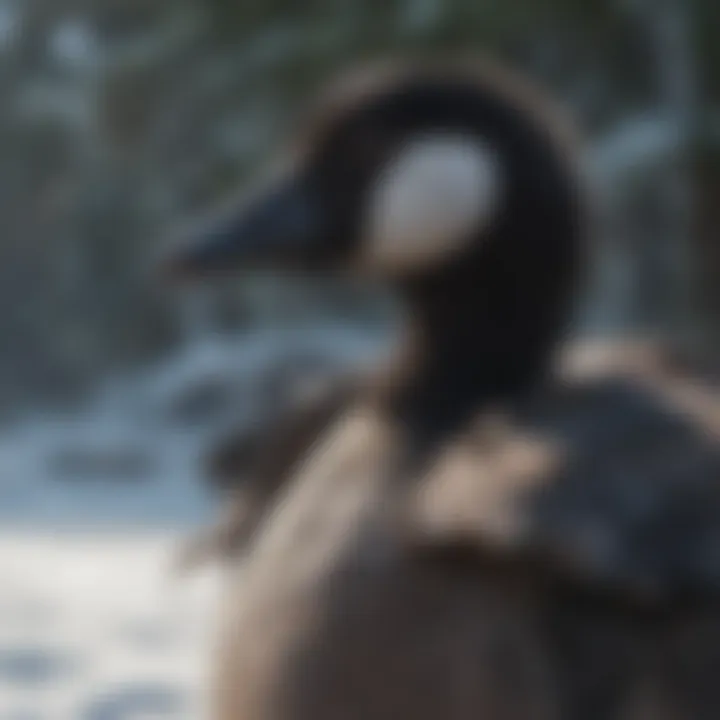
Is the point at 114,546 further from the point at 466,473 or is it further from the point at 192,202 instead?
the point at 466,473

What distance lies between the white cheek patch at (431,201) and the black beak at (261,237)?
0.26 ft

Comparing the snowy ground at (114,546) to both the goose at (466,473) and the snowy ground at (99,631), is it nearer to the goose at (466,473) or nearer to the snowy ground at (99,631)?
the snowy ground at (99,631)

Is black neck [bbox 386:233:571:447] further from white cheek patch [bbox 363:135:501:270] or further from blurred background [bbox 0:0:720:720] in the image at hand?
blurred background [bbox 0:0:720:720]

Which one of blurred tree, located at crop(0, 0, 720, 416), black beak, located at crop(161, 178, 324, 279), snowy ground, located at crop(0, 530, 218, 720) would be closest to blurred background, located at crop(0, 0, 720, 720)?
blurred tree, located at crop(0, 0, 720, 416)

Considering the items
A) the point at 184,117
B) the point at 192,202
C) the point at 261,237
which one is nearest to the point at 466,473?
the point at 261,237

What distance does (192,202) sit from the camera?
8.16 meters

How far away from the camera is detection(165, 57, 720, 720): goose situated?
2053 mm

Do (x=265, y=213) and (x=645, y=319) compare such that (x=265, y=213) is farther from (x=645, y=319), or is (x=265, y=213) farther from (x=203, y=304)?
(x=203, y=304)

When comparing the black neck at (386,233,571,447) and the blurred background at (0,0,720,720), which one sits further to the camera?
the blurred background at (0,0,720,720)

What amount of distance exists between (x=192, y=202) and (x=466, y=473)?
A: 6021 millimetres

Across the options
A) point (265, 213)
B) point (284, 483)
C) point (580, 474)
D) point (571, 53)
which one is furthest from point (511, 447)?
point (571, 53)

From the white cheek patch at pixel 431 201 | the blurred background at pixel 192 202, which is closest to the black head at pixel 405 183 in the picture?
the white cheek patch at pixel 431 201

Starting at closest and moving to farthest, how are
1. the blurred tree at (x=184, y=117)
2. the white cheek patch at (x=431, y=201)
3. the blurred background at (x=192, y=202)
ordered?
the white cheek patch at (x=431, y=201), the blurred background at (x=192, y=202), the blurred tree at (x=184, y=117)

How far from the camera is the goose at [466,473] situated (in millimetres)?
2053
